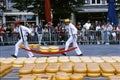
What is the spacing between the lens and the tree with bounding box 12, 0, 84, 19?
36.8m

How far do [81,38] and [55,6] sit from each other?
39.8ft

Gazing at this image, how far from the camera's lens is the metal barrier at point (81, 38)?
25.1 m

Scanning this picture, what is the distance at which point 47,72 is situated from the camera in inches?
455

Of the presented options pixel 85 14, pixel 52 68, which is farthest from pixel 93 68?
pixel 85 14

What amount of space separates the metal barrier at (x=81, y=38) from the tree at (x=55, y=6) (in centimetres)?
1113

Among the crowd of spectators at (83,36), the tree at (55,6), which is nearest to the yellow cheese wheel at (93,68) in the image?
the crowd of spectators at (83,36)

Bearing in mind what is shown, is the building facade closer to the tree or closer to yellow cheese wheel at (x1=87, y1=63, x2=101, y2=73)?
the tree

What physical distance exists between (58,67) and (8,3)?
45.2 metres

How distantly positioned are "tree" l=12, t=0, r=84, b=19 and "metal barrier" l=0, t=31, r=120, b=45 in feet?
36.5

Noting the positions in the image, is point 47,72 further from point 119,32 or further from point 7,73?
point 119,32

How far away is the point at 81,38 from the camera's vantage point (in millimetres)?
25578

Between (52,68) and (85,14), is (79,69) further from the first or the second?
(85,14)

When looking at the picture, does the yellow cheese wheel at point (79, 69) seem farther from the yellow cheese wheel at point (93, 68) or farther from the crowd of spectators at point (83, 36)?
the crowd of spectators at point (83, 36)

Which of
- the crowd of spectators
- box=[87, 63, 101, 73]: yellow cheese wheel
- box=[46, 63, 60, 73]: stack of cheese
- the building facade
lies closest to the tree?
the crowd of spectators
